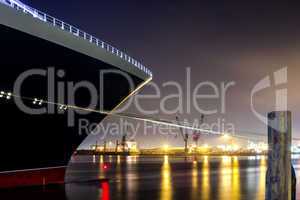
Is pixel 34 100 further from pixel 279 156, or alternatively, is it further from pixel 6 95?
pixel 279 156

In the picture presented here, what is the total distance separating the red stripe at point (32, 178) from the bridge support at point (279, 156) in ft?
42.6

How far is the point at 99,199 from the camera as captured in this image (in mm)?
20516

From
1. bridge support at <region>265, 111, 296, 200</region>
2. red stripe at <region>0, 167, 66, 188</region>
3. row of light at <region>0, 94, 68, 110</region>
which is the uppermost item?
row of light at <region>0, 94, 68, 110</region>

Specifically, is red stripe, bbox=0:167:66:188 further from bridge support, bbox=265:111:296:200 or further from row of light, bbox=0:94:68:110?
bridge support, bbox=265:111:296:200

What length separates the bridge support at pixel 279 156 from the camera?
8344 millimetres

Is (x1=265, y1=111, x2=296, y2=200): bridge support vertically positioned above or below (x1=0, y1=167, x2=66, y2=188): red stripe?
above

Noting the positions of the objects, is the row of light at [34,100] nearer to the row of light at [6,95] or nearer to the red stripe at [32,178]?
the row of light at [6,95]

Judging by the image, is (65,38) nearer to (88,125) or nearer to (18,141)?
(18,141)

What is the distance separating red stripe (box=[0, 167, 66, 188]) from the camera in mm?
19062

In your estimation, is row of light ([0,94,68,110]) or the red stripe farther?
the red stripe

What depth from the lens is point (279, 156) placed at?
27.6 ft

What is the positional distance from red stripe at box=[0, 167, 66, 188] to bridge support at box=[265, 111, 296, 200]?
1299cm

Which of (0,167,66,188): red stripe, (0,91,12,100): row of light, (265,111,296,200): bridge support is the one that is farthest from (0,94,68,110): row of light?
(265,111,296,200): bridge support

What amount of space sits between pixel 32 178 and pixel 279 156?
14617 mm
